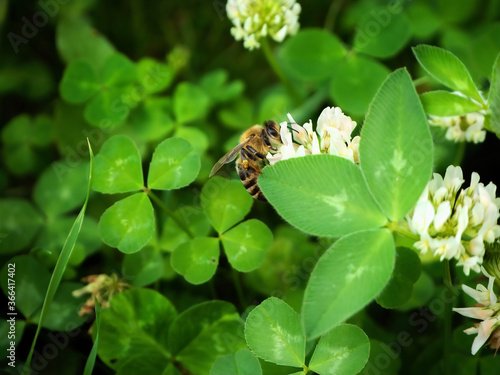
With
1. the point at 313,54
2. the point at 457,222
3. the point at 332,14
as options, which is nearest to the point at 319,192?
the point at 457,222

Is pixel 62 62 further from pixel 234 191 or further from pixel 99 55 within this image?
pixel 234 191

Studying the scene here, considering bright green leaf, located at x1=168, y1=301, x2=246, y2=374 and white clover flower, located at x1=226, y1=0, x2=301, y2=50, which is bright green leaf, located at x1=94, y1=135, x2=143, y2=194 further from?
white clover flower, located at x1=226, y1=0, x2=301, y2=50

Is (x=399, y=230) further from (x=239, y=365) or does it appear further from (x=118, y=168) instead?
(x=118, y=168)

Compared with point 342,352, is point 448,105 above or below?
above

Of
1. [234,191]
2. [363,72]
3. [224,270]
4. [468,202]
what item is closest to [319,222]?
[468,202]

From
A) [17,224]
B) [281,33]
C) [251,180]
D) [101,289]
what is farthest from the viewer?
[17,224]

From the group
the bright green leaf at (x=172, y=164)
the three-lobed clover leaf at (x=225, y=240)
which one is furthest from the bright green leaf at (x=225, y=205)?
the bright green leaf at (x=172, y=164)

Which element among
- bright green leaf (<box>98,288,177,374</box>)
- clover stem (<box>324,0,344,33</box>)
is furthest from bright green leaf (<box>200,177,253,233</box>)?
clover stem (<box>324,0,344,33</box>)
